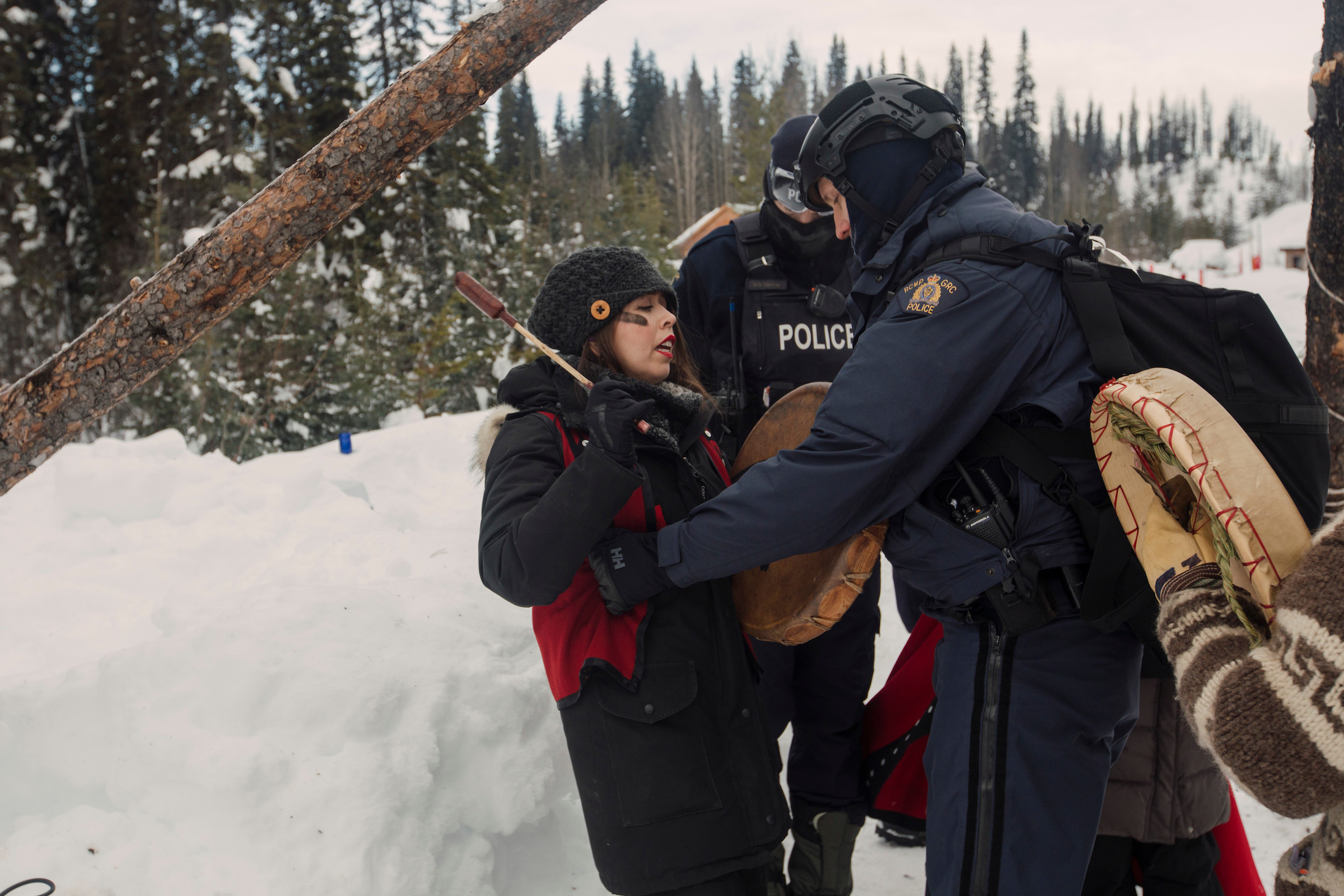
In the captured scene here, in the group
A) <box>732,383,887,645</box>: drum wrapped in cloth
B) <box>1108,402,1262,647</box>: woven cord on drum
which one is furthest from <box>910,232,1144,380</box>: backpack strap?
<box>732,383,887,645</box>: drum wrapped in cloth

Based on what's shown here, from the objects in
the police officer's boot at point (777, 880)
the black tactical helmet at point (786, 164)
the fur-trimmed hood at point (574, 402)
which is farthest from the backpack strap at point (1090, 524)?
the black tactical helmet at point (786, 164)

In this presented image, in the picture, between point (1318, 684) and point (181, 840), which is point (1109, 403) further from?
point (181, 840)

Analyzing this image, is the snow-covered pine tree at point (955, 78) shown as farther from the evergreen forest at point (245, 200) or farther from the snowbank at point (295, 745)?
the snowbank at point (295, 745)

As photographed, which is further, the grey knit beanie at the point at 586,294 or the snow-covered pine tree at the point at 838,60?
the snow-covered pine tree at the point at 838,60

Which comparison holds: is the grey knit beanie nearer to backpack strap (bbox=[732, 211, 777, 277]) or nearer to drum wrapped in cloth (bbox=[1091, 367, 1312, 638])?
backpack strap (bbox=[732, 211, 777, 277])

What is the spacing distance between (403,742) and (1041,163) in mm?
70655

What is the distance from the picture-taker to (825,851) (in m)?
2.65

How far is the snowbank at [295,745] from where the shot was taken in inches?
92.6

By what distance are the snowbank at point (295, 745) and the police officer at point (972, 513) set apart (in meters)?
1.33

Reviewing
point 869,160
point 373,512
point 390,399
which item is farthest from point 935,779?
point 390,399

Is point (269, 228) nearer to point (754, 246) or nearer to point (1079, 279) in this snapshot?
point (754, 246)

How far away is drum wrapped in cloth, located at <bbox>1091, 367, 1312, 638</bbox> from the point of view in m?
1.21

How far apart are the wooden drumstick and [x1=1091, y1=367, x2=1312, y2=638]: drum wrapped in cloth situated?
3.38 ft

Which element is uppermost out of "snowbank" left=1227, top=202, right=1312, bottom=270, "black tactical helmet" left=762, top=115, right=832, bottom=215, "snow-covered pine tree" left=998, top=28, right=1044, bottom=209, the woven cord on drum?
"black tactical helmet" left=762, top=115, right=832, bottom=215
